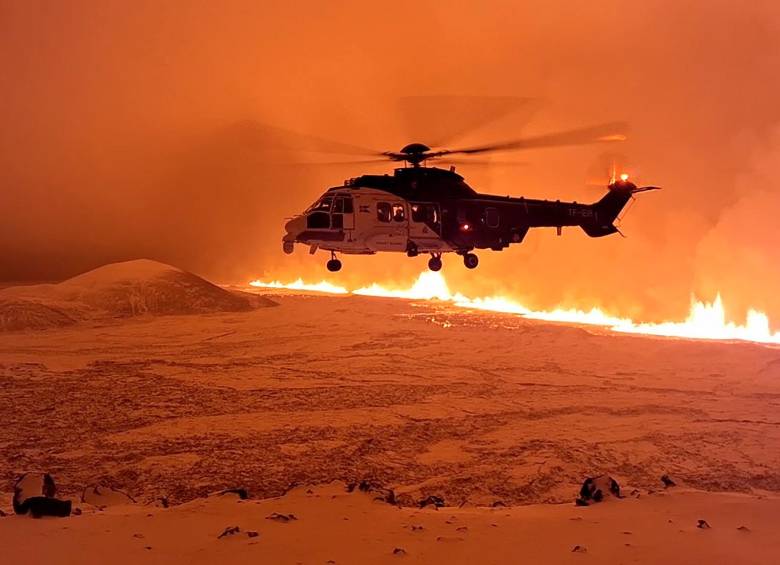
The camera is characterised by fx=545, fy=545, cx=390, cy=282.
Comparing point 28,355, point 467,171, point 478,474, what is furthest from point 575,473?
point 467,171

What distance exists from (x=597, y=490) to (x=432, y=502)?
6.68 ft

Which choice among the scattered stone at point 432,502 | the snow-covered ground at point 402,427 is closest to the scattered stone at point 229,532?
the snow-covered ground at point 402,427

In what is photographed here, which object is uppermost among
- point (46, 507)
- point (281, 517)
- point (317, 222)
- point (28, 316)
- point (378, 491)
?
point (317, 222)

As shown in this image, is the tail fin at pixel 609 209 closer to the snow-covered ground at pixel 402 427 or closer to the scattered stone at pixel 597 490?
the snow-covered ground at pixel 402 427

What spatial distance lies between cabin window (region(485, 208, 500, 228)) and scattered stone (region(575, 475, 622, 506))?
6.88 meters

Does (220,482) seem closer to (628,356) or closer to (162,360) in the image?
(162,360)

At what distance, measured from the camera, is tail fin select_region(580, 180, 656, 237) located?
13930 millimetres

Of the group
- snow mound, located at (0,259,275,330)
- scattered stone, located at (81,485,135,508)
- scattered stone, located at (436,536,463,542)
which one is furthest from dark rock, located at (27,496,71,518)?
snow mound, located at (0,259,275,330)

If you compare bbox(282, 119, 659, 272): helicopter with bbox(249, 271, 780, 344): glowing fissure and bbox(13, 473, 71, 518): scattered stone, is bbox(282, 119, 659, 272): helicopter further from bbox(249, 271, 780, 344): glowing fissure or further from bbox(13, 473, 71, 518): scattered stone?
bbox(249, 271, 780, 344): glowing fissure

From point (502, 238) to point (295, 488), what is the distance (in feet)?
26.0

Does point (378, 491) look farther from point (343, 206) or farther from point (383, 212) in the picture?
point (343, 206)

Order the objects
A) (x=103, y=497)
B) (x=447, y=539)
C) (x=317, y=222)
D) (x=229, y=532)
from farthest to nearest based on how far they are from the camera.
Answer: (x=317, y=222), (x=103, y=497), (x=447, y=539), (x=229, y=532)

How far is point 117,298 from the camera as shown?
25719mm

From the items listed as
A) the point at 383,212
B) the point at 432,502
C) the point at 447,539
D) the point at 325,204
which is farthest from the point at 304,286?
the point at 447,539
